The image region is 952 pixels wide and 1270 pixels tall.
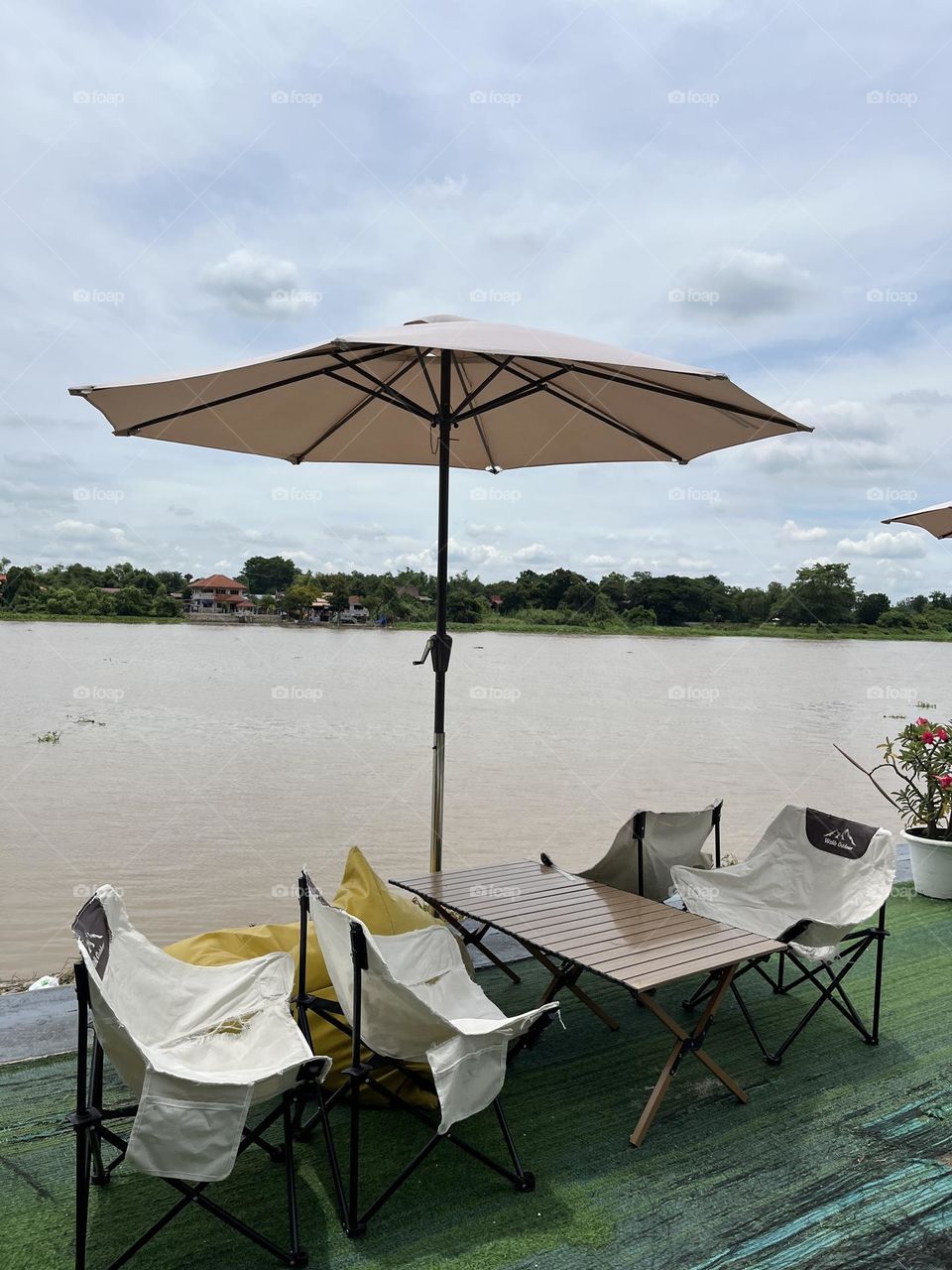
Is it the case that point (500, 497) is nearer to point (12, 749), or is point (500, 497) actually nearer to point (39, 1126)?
point (39, 1126)

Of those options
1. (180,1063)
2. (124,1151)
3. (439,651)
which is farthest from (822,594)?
(124,1151)

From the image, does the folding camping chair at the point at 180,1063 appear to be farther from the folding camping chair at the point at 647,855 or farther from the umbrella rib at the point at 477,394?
the umbrella rib at the point at 477,394

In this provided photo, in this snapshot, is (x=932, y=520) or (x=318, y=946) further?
(x=932, y=520)

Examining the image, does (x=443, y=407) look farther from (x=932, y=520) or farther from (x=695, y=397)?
(x=932, y=520)

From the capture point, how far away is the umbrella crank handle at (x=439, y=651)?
3.76 meters

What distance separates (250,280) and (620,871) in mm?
5487

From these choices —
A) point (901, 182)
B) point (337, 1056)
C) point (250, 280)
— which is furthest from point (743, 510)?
point (337, 1056)

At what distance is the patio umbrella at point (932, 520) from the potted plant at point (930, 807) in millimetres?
1133

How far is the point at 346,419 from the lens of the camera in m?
4.34

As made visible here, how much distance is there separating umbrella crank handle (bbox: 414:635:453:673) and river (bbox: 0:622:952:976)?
2685mm

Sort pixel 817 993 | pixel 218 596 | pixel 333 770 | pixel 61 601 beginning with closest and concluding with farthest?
1. pixel 817 993
2. pixel 333 770
3. pixel 61 601
4. pixel 218 596

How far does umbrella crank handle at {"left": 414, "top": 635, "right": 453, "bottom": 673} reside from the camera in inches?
148

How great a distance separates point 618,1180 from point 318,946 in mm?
1092

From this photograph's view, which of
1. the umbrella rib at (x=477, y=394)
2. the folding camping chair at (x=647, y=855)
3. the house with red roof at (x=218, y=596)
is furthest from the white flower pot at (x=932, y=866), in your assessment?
the house with red roof at (x=218, y=596)
